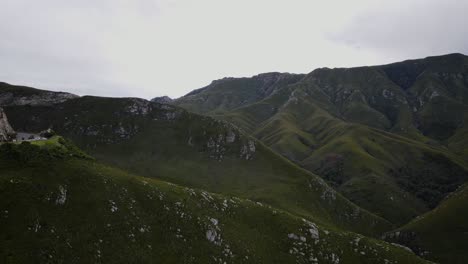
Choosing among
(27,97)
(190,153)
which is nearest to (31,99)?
(27,97)

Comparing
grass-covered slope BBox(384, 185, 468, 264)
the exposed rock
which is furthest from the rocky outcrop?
grass-covered slope BBox(384, 185, 468, 264)

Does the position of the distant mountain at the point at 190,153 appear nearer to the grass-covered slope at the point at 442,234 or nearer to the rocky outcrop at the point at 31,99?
the rocky outcrop at the point at 31,99

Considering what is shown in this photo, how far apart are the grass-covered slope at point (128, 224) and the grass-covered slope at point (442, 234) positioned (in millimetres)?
53499

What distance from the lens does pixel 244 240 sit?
72.9 m

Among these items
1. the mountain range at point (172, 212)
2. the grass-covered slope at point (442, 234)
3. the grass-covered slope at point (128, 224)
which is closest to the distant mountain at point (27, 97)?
the mountain range at point (172, 212)

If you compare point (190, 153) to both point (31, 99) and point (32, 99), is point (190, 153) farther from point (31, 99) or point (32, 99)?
point (31, 99)

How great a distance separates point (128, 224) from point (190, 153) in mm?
115095

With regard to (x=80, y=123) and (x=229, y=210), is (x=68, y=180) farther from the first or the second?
(x=80, y=123)

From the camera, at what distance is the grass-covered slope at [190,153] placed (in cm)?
15200

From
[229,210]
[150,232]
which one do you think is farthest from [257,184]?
[150,232]

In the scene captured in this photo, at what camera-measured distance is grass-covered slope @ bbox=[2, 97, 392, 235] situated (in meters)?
152

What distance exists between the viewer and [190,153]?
175375 mm

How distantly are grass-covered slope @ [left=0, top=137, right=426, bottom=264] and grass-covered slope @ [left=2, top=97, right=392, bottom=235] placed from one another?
178 feet

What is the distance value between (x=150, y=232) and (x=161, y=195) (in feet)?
38.1
